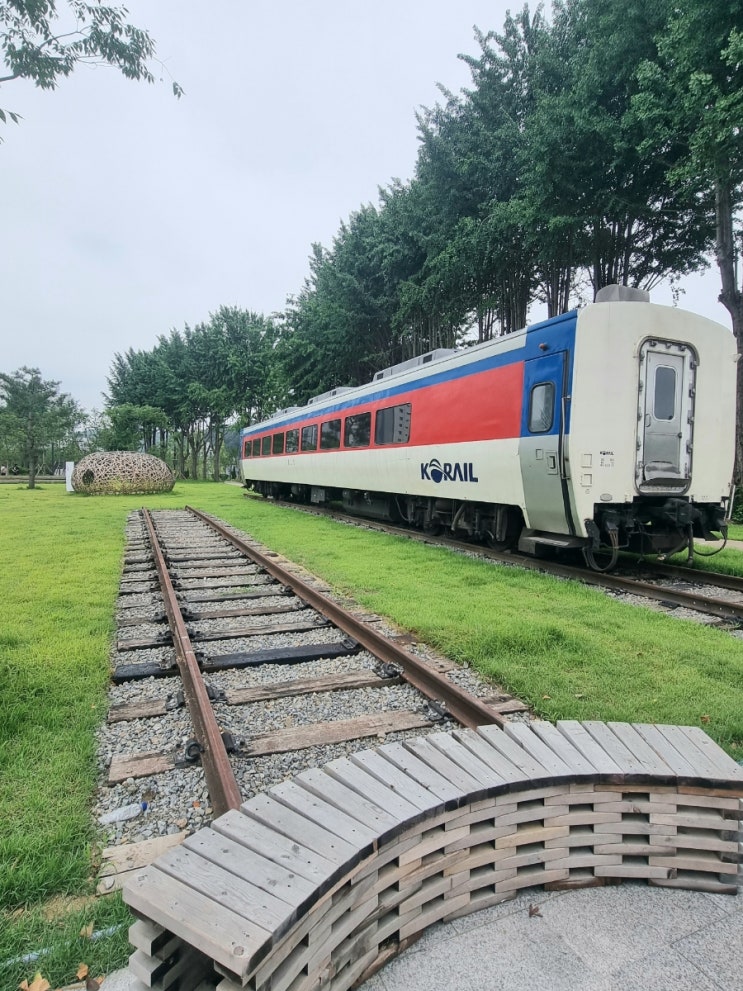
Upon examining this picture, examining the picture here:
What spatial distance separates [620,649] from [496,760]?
274 centimetres

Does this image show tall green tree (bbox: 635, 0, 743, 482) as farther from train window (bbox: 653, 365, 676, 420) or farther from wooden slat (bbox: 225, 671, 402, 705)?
wooden slat (bbox: 225, 671, 402, 705)

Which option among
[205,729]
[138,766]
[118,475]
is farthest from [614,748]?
[118,475]

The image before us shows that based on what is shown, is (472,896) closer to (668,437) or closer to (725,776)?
(725,776)

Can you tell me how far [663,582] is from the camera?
283 inches

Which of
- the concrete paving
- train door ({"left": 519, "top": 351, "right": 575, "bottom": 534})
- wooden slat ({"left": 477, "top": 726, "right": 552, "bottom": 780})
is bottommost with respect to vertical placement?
the concrete paving

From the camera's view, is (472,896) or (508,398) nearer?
(472,896)

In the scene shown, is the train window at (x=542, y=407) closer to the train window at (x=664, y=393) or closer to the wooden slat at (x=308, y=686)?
the train window at (x=664, y=393)

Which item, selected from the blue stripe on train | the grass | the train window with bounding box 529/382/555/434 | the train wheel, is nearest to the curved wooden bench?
the grass

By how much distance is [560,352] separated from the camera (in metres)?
6.79

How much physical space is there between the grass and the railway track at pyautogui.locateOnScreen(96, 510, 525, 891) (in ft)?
0.56

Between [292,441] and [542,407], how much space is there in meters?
11.9

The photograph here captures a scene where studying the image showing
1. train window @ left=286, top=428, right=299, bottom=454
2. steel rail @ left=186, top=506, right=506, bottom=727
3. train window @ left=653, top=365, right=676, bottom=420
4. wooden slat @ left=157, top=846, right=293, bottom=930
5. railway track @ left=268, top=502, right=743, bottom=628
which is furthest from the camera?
train window @ left=286, top=428, right=299, bottom=454

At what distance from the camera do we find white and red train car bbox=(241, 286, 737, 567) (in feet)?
21.6

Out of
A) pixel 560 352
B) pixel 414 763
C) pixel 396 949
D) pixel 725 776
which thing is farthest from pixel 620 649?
pixel 560 352
